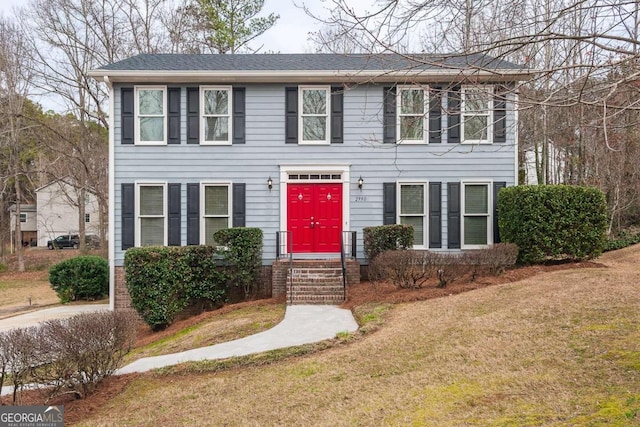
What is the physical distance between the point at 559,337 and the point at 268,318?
18.6 ft

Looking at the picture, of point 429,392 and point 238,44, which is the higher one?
point 238,44

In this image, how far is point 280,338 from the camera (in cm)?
839

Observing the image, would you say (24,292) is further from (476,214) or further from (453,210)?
(476,214)

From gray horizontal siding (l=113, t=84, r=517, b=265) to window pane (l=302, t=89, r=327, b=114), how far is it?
619 mm

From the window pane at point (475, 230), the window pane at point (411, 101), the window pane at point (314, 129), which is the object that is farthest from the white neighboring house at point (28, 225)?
the window pane at point (475, 230)

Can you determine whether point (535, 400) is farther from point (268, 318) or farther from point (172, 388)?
point (268, 318)

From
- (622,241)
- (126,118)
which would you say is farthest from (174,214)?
(622,241)

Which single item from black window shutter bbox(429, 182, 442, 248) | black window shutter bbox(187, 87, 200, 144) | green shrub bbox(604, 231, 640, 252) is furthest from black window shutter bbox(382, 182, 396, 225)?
green shrub bbox(604, 231, 640, 252)

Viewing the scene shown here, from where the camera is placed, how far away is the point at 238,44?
80.7 feet

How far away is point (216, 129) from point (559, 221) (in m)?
9.31

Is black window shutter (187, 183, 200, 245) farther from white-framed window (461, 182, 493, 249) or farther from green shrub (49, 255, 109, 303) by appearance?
white-framed window (461, 182, 493, 249)

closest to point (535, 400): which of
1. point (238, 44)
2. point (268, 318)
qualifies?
point (268, 318)

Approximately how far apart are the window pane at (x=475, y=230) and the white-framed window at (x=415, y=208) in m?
1.18

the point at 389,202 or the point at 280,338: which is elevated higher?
the point at 389,202
